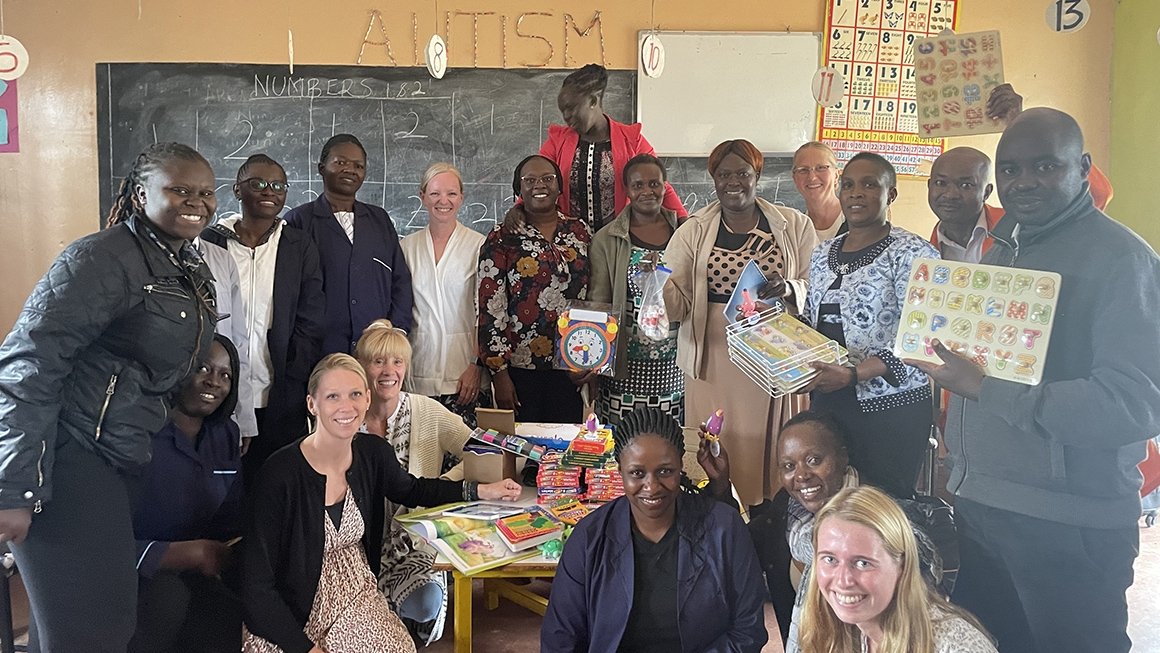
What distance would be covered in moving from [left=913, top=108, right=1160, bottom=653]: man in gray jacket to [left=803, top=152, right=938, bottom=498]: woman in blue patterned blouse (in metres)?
0.27

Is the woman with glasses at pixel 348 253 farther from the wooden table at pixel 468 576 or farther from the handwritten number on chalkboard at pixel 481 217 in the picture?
the handwritten number on chalkboard at pixel 481 217

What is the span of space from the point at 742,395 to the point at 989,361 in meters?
1.19

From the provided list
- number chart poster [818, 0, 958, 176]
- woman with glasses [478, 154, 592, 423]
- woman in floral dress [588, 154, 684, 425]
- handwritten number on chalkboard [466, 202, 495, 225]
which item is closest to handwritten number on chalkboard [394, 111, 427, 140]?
handwritten number on chalkboard [466, 202, 495, 225]

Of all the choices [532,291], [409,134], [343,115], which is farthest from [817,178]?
[343,115]

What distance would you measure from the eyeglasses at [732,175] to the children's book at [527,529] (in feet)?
4.13

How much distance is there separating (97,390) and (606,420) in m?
1.90

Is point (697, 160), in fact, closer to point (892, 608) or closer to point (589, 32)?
point (589, 32)

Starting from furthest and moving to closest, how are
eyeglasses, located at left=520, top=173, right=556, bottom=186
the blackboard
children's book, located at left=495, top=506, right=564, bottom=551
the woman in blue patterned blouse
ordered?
the blackboard < eyeglasses, located at left=520, top=173, right=556, bottom=186 < children's book, located at left=495, top=506, right=564, bottom=551 < the woman in blue patterned blouse

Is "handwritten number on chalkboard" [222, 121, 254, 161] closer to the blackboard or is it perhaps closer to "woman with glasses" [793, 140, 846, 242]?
the blackboard

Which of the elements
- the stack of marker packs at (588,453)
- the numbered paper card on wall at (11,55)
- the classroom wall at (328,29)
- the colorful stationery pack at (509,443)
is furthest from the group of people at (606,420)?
the classroom wall at (328,29)

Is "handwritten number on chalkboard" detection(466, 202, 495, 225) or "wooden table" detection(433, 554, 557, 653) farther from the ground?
"handwritten number on chalkboard" detection(466, 202, 495, 225)

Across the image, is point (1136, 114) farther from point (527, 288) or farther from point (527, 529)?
point (527, 288)

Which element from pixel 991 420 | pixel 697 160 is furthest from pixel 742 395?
pixel 697 160

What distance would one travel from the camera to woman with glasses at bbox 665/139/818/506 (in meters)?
2.85
